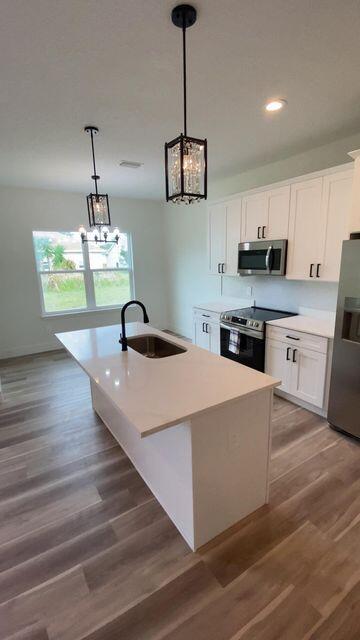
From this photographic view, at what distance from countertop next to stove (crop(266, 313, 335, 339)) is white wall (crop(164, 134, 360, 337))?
0.16m

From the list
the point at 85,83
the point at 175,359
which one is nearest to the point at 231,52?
the point at 85,83

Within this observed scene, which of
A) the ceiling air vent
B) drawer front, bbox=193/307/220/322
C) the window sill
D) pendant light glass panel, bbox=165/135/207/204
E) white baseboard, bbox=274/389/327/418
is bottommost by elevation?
white baseboard, bbox=274/389/327/418

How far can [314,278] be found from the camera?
295 centimetres

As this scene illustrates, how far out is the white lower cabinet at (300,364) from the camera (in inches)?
108

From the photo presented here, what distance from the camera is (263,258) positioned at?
133 inches

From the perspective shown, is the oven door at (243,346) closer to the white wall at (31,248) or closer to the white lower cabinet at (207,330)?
the white lower cabinet at (207,330)

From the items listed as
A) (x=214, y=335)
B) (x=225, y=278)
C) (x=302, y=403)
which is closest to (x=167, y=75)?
(x=214, y=335)

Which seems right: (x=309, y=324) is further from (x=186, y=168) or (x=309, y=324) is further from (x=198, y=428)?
(x=186, y=168)

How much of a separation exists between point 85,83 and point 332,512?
3225 mm

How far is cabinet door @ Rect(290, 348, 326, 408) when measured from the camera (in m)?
2.74

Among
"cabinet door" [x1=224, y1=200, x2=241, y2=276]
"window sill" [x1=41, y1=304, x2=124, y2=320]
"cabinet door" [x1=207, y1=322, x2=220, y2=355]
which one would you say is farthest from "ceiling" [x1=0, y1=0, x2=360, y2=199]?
"window sill" [x1=41, y1=304, x2=124, y2=320]

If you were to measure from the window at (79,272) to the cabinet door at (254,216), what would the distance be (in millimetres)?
2800

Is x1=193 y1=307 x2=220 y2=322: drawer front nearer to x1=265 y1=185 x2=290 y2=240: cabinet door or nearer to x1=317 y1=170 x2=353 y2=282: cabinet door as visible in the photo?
x1=265 y1=185 x2=290 y2=240: cabinet door

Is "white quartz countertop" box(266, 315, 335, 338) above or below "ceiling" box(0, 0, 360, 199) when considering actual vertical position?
below
